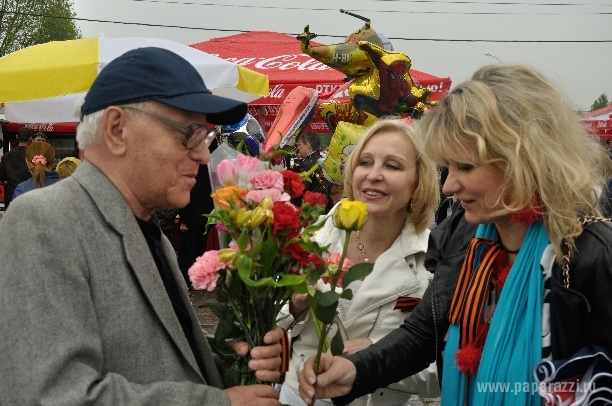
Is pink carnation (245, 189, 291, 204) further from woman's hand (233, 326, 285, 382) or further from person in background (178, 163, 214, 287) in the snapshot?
person in background (178, 163, 214, 287)

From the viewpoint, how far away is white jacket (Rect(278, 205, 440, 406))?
2492 mm

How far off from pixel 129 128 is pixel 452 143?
35.6 inches

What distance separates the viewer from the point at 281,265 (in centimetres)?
175

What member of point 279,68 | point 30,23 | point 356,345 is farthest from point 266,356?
point 30,23

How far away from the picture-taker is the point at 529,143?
182 cm

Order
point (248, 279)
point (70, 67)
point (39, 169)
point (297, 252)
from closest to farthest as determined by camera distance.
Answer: point (248, 279), point (297, 252), point (39, 169), point (70, 67)

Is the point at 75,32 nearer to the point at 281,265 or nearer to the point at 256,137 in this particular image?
the point at 256,137

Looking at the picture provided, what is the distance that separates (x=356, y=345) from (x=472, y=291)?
1.89 feet

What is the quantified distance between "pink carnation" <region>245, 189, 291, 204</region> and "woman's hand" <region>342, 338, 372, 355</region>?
0.84 metres

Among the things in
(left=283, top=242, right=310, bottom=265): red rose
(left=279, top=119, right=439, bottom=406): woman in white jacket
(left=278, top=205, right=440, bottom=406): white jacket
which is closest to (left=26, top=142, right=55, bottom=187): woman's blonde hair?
(left=279, top=119, right=439, bottom=406): woman in white jacket

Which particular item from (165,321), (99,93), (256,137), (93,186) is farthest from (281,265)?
(256,137)

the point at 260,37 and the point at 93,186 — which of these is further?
the point at 260,37

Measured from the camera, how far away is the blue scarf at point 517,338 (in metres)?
1.78

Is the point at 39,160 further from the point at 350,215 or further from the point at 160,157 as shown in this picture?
the point at 350,215
